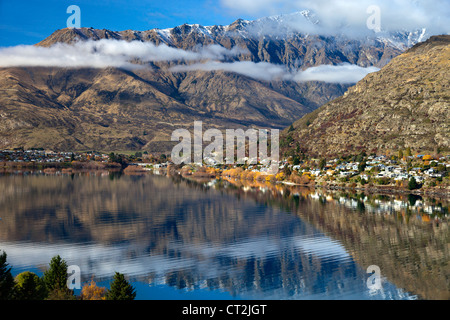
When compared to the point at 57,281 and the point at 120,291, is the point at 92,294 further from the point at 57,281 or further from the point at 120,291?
the point at 120,291

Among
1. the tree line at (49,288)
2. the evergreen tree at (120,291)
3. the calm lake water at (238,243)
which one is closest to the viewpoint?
the tree line at (49,288)

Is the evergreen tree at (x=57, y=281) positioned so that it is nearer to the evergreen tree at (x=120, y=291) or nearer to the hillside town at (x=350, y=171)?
the evergreen tree at (x=120, y=291)

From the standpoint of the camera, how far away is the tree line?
21.5m

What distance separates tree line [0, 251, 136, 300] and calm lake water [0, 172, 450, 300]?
5125 mm

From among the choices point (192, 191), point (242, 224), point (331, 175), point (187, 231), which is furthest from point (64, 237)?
point (331, 175)

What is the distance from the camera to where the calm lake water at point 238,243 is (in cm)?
3092

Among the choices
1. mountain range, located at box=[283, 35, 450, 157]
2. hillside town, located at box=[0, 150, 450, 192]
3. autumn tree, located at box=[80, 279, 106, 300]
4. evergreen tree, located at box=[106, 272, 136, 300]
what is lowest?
autumn tree, located at box=[80, 279, 106, 300]

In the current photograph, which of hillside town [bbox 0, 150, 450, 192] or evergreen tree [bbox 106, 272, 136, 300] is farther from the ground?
hillside town [bbox 0, 150, 450, 192]

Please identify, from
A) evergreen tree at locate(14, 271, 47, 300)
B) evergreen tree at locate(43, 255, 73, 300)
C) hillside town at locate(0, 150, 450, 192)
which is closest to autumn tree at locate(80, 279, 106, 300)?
evergreen tree at locate(43, 255, 73, 300)

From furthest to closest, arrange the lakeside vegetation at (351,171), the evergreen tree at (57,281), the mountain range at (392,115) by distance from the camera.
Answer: the mountain range at (392,115), the lakeside vegetation at (351,171), the evergreen tree at (57,281)

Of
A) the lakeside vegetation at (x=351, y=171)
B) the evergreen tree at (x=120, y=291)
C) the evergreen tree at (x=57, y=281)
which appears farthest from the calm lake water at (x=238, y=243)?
the lakeside vegetation at (x=351, y=171)

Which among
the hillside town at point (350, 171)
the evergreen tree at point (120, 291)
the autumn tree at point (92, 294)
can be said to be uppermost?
the hillside town at point (350, 171)

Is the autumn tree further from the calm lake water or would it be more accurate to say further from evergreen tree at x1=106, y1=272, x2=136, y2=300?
the calm lake water

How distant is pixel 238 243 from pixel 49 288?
23.6 meters
